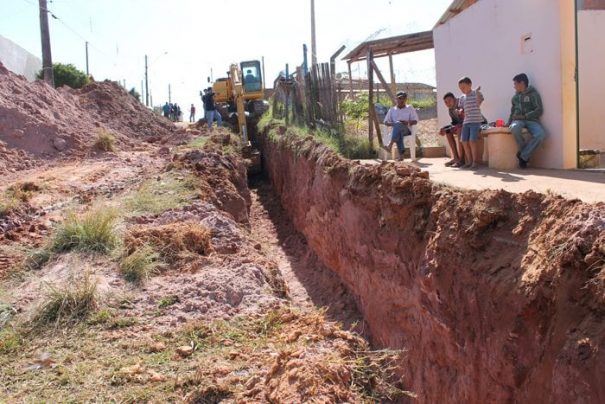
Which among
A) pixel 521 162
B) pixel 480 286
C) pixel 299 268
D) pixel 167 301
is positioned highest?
pixel 521 162

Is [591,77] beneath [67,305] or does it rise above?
above

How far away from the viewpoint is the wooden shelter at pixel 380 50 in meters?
12.0

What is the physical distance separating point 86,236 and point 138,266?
1.05 meters

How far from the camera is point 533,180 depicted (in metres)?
6.85

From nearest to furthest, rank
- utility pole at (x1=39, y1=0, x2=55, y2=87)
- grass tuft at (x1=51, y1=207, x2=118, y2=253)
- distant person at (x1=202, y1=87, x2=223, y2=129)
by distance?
grass tuft at (x1=51, y1=207, x2=118, y2=253)
utility pole at (x1=39, y1=0, x2=55, y2=87)
distant person at (x1=202, y1=87, x2=223, y2=129)

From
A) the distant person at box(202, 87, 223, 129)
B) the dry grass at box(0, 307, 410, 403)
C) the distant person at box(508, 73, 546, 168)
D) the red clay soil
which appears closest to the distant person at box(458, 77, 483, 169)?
the distant person at box(508, 73, 546, 168)

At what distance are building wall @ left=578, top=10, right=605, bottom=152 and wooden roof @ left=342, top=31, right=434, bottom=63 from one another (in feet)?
13.3

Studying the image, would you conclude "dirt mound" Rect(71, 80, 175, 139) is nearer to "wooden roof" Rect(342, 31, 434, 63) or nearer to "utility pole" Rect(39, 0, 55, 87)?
"utility pole" Rect(39, 0, 55, 87)

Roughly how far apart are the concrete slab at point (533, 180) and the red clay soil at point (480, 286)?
68 centimetres

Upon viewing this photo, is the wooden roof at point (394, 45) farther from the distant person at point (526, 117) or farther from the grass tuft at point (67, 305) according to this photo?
the grass tuft at point (67, 305)

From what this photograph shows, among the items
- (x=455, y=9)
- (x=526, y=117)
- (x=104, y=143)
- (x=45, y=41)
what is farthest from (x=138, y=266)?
(x=45, y=41)

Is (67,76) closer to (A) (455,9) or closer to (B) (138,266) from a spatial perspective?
(A) (455,9)

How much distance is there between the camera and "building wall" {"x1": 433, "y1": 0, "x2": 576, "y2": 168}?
775cm

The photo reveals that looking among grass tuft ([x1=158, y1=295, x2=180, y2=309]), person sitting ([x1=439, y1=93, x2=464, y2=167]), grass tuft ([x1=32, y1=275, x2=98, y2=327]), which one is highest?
person sitting ([x1=439, y1=93, x2=464, y2=167])
